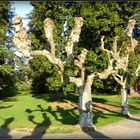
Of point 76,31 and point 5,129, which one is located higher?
point 76,31

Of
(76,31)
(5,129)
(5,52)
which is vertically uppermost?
(76,31)

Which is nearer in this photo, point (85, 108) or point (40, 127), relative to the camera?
point (85, 108)

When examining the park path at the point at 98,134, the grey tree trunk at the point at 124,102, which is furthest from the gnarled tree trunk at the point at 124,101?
the park path at the point at 98,134

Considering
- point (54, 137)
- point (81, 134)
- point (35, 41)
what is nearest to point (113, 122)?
point (81, 134)

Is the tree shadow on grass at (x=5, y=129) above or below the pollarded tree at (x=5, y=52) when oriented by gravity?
below

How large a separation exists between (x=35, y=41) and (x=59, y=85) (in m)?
4.81

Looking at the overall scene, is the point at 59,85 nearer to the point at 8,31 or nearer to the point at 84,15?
the point at 84,15

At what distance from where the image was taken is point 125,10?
30812mm

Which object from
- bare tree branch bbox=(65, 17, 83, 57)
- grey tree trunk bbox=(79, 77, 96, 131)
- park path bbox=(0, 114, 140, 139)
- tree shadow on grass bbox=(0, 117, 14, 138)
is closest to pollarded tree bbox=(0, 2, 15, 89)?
tree shadow on grass bbox=(0, 117, 14, 138)

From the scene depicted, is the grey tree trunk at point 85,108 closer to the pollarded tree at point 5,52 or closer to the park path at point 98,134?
the park path at point 98,134

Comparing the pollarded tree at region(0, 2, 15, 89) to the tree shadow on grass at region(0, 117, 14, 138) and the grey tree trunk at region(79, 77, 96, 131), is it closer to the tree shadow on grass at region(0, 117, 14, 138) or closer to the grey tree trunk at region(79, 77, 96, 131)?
the tree shadow on grass at region(0, 117, 14, 138)

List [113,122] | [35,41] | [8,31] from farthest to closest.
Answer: [8,31] → [35,41] → [113,122]

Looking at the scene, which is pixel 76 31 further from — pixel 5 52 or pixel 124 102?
pixel 5 52

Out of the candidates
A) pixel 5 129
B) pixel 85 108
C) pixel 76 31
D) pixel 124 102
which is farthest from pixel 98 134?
pixel 124 102
